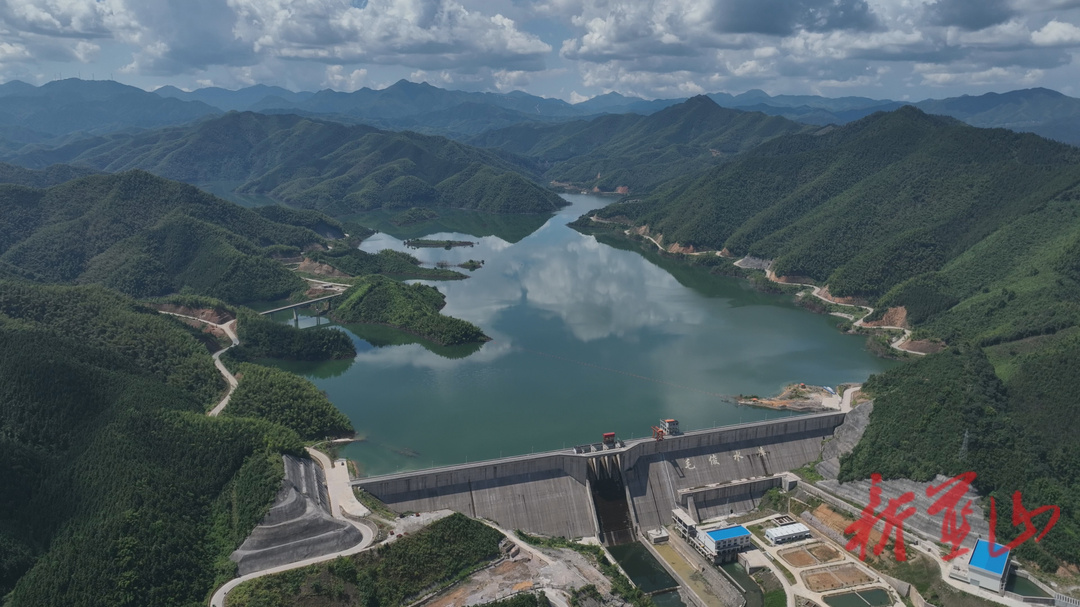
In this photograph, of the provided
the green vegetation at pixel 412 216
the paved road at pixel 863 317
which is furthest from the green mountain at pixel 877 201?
the green vegetation at pixel 412 216

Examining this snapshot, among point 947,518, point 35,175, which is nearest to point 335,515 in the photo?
point 947,518

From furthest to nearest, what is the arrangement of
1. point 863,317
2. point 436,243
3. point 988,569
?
point 436,243, point 863,317, point 988,569

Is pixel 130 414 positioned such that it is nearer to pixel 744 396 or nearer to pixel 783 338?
pixel 744 396

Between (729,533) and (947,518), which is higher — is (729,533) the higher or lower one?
the higher one

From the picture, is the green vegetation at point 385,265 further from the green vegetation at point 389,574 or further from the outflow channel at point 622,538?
the green vegetation at point 389,574

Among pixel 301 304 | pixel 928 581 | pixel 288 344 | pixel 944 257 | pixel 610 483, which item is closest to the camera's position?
pixel 928 581

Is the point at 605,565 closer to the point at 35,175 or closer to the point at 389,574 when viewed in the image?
the point at 389,574

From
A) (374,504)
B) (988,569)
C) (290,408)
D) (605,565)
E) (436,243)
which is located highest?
(436,243)

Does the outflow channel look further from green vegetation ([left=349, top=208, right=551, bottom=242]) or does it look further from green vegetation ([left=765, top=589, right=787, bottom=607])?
green vegetation ([left=349, top=208, right=551, bottom=242])
